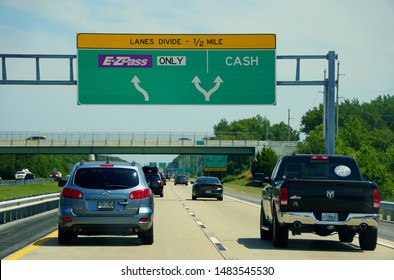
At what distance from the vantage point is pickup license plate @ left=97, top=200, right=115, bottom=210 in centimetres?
1666

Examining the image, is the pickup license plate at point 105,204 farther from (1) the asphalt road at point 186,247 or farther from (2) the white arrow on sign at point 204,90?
(2) the white arrow on sign at point 204,90

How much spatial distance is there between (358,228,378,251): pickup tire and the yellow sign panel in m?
20.1

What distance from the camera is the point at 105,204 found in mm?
16672

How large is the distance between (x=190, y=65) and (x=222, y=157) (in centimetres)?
10013

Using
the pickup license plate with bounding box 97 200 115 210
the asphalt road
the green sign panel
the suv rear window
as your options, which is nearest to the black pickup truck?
the asphalt road

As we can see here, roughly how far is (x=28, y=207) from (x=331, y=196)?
53.8 feet

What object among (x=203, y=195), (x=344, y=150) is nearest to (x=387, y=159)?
(x=344, y=150)

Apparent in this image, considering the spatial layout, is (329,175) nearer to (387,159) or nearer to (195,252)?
(195,252)

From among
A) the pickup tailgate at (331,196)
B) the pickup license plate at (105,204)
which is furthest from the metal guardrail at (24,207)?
the pickup tailgate at (331,196)

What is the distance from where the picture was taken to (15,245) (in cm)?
1675

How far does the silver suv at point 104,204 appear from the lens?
16.6 meters

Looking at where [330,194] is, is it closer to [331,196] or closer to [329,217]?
[331,196]

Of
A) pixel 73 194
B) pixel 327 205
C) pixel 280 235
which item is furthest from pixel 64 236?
pixel 327 205

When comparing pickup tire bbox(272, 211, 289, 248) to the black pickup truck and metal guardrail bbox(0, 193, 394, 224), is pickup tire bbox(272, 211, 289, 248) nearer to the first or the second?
the black pickup truck
